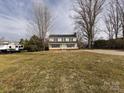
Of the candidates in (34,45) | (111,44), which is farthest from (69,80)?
(34,45)

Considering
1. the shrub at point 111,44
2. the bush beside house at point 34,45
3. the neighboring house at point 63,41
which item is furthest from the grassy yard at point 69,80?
the neighboring house at point 63,41

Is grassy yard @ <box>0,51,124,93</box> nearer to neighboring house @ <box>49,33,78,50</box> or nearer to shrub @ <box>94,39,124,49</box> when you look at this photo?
shrub @ <box>94,39,124,49</box>

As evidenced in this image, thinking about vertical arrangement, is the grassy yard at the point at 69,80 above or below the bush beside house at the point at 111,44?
below

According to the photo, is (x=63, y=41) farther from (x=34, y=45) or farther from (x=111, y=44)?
(x=111, y=44)

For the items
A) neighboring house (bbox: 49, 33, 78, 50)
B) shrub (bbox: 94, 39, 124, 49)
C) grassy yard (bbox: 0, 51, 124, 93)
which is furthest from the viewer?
neighboring house (bbox: 49, 33, 78, 50)

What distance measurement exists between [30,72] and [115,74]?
17.8ft

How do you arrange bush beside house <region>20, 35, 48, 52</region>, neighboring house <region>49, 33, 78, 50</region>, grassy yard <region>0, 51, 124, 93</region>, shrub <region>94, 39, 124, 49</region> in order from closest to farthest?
grassy yard <region>0, 51, 124, 93</region>
shrub <region>94, 39, 124, 49</region>
bush beside house <region>20, 35, 48, 52</region>
neighboring house <region>49, 33, 78, 50</region>

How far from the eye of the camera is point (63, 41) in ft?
166

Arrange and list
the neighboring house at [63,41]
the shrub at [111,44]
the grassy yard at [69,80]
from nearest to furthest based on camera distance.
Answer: the grassy yard at [69,80]
the shrub at [111,44]
the neighboring house at [63,41]

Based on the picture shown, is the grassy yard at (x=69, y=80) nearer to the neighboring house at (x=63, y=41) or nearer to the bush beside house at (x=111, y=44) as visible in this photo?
the bush beside house at (x=111, y=44)

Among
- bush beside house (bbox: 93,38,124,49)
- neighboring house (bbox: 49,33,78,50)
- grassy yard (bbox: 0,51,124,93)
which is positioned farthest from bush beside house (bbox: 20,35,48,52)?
grassy yard (bbox: 0,51,124,93)

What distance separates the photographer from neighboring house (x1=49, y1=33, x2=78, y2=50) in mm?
49969

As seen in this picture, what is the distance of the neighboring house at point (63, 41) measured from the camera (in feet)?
164

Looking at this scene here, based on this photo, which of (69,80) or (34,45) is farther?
(34,45)
